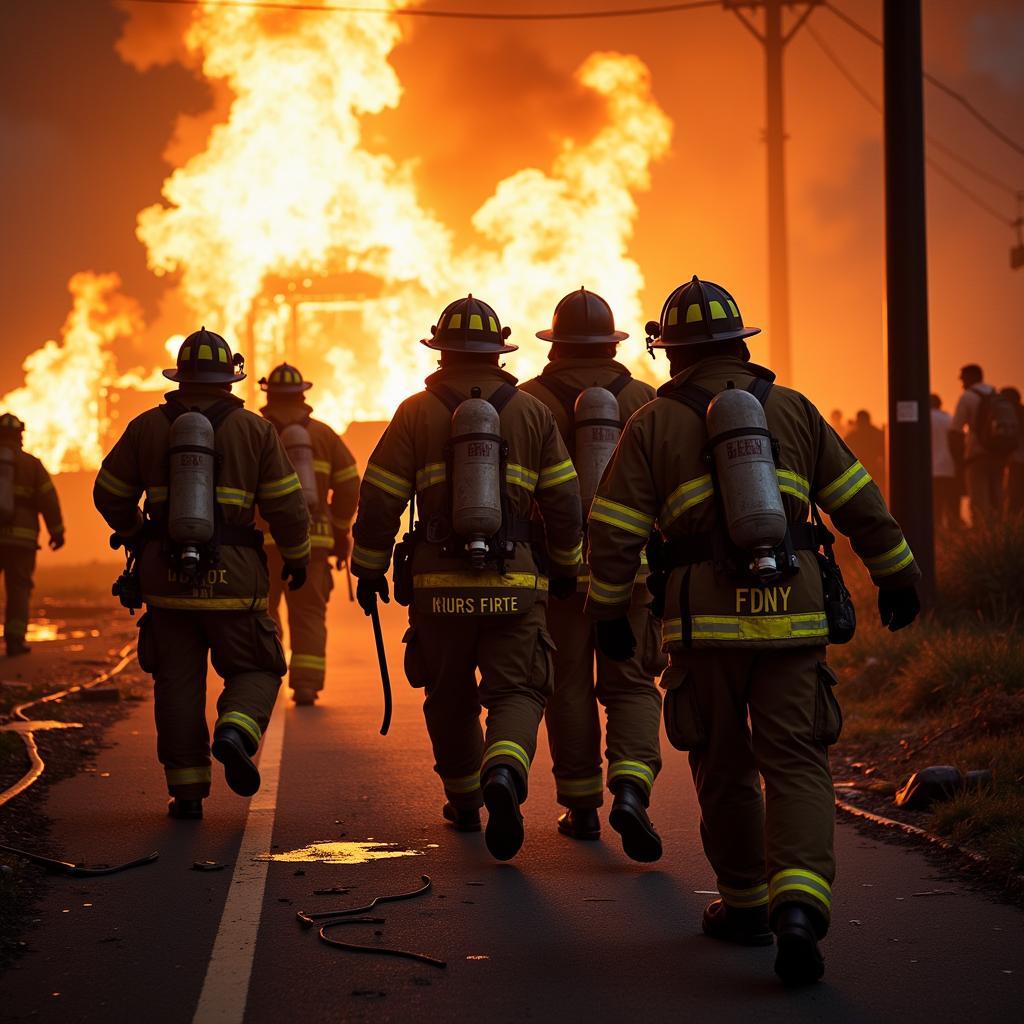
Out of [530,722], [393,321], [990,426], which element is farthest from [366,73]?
[530,722]

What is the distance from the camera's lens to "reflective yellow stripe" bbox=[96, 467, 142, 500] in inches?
305

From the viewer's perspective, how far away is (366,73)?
41750 millimetres

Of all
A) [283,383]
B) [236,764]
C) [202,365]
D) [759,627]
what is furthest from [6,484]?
[759,627]

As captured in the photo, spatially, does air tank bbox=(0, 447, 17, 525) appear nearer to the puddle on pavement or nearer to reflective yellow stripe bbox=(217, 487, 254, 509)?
reflective yellow stripe bbox=(217, 487, 254, 509)

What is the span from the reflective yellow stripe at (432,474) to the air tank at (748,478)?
1.91 m

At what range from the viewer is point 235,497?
7.71m

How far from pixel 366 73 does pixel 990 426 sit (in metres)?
28.2

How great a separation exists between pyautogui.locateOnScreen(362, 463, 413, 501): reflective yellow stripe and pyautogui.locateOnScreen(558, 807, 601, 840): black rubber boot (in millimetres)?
1508

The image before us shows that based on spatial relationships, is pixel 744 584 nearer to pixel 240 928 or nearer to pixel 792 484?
pixel 792 484

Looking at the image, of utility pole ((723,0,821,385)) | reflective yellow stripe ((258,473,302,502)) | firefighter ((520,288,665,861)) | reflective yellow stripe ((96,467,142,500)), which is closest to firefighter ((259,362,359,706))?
reflective yellow stripe ((258,473,302,502))

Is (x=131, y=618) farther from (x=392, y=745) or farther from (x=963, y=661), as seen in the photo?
(x=963, y=661)

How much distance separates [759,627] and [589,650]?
2140 millimetres

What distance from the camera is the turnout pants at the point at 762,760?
4.87 meters

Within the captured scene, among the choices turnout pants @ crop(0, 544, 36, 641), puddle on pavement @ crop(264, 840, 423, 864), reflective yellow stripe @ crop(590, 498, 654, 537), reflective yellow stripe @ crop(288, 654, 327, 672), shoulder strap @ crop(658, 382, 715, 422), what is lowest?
puddle on pavement @ crop(264, 840, 423, 864)
